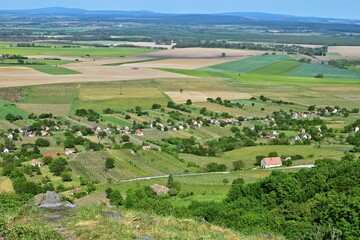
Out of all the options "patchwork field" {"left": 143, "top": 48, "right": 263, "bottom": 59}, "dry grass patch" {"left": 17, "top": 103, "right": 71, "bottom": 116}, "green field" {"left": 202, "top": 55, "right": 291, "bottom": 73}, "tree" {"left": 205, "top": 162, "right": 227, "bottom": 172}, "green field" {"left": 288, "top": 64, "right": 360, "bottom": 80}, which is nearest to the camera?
"tree" {"left": 205, "top": 162, "right": 227, "bottom": 172}

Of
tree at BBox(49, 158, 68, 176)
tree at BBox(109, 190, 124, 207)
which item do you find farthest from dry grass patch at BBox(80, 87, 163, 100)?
tree at BBox(109, 190, 124, 207)

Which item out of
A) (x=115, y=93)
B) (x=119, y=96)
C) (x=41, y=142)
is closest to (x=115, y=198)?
(x=41, y=142)

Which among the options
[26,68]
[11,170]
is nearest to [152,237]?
[11,170]

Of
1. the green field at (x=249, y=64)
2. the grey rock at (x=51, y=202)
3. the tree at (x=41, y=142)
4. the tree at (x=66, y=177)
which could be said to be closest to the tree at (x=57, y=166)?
the tree at (x=66, y=177)

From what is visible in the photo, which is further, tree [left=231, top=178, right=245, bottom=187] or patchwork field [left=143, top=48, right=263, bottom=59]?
patchwork field [left=143, top=48, right=263, bottom=59]

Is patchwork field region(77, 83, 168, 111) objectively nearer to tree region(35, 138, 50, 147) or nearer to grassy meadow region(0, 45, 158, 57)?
tree region(35, 138, 50, 147)

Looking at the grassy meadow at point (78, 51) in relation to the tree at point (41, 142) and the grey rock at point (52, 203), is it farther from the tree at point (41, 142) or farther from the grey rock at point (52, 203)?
the grey rock at point (52, 203)

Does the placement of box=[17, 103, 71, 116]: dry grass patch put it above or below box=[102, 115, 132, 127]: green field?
below
